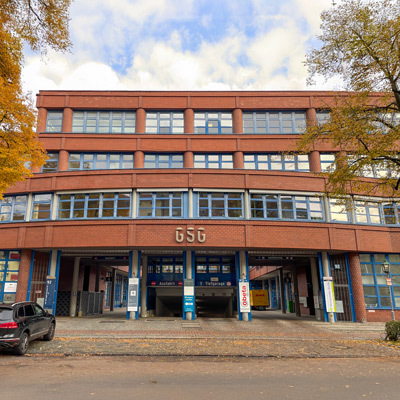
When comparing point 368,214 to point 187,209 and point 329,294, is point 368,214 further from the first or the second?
point 187,209

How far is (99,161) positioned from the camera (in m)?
26.4

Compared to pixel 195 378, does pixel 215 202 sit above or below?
above

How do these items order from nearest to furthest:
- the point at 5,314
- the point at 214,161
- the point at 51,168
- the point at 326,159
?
1. the point at 5,314
2. the point at 326,159
3. the point at 51,168
4. the point at 214,161

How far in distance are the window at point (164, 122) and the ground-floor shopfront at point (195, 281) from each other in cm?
877

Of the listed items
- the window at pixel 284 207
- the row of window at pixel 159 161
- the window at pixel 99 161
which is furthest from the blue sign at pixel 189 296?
the window at pixel 99 161

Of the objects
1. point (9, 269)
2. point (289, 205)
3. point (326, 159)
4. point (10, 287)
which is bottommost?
point (10, 287)

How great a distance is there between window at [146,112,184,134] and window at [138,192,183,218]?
560cm

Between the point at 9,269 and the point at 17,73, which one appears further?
the point at 9,269

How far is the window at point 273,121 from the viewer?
2669 centimetres

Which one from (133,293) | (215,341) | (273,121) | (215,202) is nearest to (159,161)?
(215,202)

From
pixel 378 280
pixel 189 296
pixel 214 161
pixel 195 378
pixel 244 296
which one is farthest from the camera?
pixel 214 161

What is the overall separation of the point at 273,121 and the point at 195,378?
21.7m

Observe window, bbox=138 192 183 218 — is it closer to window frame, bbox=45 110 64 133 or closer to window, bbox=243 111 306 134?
window, bbox=243 111 306 134

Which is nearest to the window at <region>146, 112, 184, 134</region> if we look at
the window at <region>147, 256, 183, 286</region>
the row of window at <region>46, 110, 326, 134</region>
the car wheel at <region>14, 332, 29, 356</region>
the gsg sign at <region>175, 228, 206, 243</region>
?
the row of window at <region>46, 110, 326, 134</region>
